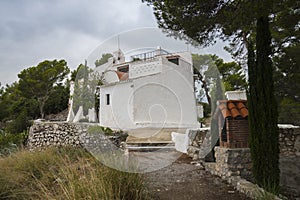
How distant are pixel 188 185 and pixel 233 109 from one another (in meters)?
1.73

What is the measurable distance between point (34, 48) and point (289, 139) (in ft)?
26.9

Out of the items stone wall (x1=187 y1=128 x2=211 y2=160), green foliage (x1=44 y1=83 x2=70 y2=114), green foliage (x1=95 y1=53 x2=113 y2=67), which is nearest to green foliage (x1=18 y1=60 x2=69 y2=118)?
green foliage (x1=44 y1=83 x2=70 y2=114)

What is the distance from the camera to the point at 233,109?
4.37m

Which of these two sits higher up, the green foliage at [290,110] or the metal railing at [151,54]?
the metal railing at [151,54]

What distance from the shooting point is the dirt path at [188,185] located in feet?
10.2

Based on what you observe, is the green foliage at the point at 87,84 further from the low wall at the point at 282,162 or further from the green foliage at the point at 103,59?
the low wall at the point at 282,162

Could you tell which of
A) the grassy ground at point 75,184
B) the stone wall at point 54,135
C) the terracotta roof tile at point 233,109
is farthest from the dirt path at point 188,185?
the stone wall at point 54,135

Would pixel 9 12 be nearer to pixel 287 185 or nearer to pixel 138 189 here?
pixel 138 189

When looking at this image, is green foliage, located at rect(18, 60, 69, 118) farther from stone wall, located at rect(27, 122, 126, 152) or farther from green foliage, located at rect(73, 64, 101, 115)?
green foliage, located at rect(73, 64, 101, 115)

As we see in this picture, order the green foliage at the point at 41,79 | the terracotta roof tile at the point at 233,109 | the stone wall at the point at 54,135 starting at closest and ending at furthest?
the terracotta roof tile at the point at 233,109 → the stone wall at the point at 54,135 → the green foliage at the point at 41,79

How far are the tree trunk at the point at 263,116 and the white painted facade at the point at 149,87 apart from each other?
993 mm

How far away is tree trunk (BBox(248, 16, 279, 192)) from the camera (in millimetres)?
3416

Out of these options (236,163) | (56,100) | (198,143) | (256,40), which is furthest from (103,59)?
(56,100)

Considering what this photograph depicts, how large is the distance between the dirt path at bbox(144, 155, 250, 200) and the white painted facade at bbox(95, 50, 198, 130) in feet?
3.03
